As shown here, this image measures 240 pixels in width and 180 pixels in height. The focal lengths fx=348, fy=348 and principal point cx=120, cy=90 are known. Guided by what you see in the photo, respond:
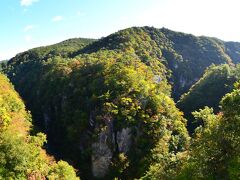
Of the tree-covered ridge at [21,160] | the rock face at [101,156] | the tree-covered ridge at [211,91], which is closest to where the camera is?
the tree-covered ridge at [21,160]

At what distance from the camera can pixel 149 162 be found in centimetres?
9169

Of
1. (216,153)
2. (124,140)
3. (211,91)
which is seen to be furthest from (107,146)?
(211,91)

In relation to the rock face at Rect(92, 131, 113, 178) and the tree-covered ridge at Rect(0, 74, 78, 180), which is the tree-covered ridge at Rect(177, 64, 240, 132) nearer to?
the rock face at Rect(92, 131, 113, 178)

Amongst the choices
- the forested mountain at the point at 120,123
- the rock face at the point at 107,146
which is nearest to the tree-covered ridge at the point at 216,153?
the forested mountain at the point at 120,123

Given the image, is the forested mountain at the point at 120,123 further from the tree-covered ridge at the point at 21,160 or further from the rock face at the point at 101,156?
the tree-covered ridge at the point at 21,160

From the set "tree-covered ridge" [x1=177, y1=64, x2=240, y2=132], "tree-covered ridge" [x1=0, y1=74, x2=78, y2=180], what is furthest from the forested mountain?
"tree-covered ridge" [x1=0, y1=74, x2=78, y2=180]

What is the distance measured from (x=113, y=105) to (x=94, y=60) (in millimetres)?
42193

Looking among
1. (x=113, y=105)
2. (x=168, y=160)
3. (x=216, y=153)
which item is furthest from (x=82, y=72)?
(x=216, y=153)

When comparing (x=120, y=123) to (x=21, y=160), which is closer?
(x=21, y=160)

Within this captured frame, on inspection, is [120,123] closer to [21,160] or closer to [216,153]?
[21,160]

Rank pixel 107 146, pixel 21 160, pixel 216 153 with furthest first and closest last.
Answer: pixel 107 146
pixel 21 160
pixel 216 153

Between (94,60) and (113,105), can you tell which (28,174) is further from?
(94,60)

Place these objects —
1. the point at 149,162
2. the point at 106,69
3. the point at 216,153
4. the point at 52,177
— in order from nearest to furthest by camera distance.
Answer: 1. the point at 216,153
2. the point at 52,177
3. the point at 149,162
4. the point at 106,69

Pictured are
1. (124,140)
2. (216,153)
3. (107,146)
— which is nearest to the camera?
(216,153)
